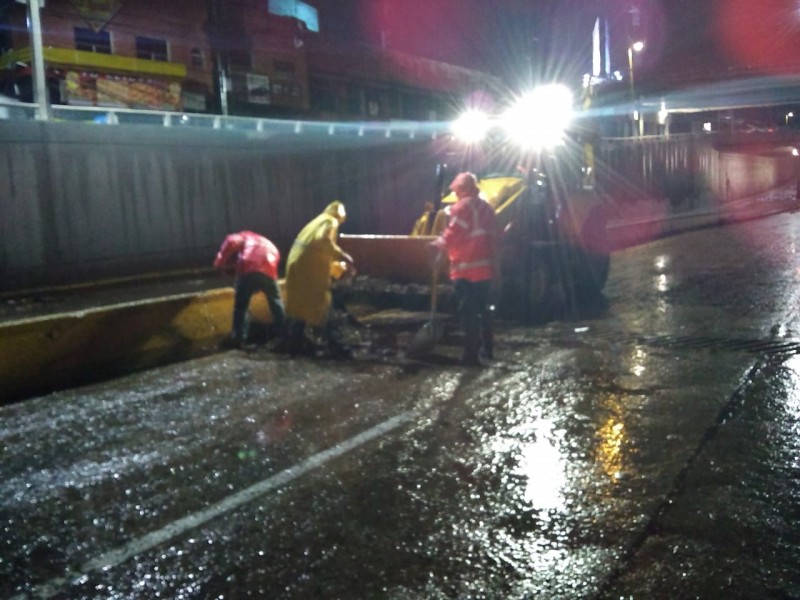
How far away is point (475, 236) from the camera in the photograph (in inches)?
305

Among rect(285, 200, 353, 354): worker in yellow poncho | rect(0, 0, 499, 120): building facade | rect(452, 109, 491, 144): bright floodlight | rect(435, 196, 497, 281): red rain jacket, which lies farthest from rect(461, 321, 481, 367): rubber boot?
rect(0, 0, 499, 120): building facade

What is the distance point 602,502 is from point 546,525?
1.42ft

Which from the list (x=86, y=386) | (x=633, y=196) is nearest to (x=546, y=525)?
(x=86, y=386)

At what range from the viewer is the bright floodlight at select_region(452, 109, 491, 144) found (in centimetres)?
1075

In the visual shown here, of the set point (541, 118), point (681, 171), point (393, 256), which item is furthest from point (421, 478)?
point (681, 171)

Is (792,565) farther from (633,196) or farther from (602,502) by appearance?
(633,196)

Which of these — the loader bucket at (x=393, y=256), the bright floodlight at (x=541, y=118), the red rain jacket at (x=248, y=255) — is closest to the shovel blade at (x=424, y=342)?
the red rain jacket at (x=248, y=255)

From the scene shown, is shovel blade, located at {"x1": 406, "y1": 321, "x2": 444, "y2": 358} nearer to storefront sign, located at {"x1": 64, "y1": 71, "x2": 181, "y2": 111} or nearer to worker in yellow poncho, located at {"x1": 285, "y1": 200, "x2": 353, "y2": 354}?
worker in yellow poncho, located at {"x1": 285, "y1": 200, "x2": 353, "y2": 354}

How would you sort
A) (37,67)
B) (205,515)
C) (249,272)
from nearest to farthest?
1. (205,515)
2. (249,272)
3. (37,67)

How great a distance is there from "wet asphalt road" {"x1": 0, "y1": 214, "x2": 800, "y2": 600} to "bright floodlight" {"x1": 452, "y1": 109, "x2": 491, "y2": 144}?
145 inches

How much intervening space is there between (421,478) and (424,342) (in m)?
3.42

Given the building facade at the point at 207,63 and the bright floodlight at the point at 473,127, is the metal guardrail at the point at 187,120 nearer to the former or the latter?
the building facade at the point at 207,63

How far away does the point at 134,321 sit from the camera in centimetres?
799

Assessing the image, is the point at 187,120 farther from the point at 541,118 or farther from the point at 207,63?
the point at 207,63
